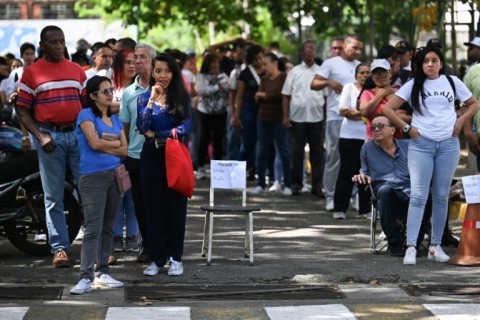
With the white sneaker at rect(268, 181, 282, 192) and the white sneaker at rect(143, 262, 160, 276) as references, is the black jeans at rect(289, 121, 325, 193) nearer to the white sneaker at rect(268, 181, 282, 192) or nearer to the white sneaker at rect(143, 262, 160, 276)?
the white sneaker at rect(268, 181, 282, 192)

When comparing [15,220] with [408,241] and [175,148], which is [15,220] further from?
[408,241]

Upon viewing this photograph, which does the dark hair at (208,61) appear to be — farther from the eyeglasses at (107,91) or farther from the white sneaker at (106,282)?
the white sneaker at (106,282)

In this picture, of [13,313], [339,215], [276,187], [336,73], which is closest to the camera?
[13,313]

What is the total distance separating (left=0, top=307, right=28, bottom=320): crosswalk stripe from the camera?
10.3 m

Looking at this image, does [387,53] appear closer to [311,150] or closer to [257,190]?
[311,150]

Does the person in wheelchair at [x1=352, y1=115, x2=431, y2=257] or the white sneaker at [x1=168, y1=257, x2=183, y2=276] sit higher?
the person in wheelchair at [x1=352, y1=115, x2=431, y2=257]

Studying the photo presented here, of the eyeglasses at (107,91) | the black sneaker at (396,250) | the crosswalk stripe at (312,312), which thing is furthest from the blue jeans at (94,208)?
the black sneaker at (396,250)

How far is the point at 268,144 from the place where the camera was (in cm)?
2030

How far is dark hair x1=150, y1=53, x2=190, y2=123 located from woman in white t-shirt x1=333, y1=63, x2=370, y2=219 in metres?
4.70

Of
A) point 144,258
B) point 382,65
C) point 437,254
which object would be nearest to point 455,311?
point 437,254

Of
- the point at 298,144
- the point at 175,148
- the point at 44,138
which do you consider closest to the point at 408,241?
the point at 175,148

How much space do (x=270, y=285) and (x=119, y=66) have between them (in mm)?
2837

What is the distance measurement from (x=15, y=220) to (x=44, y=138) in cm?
98

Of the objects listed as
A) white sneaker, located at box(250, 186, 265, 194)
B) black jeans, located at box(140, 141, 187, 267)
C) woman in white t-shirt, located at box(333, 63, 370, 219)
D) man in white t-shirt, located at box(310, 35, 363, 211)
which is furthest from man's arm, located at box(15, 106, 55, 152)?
white sneaker, located at box(250, 186, 265, 194)
